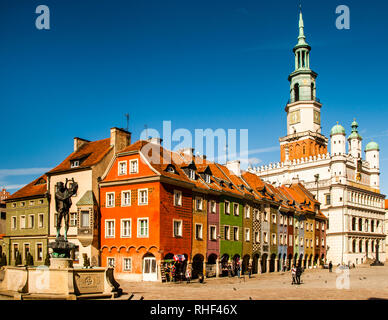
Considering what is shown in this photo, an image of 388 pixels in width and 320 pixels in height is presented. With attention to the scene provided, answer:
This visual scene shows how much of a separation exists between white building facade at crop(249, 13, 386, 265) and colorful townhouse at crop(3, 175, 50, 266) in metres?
47.0

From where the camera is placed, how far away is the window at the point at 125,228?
141 feet

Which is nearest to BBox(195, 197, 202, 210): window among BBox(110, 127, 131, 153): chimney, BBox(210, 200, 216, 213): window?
BBox(210, 200, 216, 213): window

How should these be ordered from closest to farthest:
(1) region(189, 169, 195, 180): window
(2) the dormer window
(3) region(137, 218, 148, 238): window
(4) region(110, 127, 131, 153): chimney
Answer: (3) region(137, 218, 148, 238): window
(1) region(189, 169, 195, 180): window
(4) region(110, 127, 131, 153): chimney
(2) the dormer window

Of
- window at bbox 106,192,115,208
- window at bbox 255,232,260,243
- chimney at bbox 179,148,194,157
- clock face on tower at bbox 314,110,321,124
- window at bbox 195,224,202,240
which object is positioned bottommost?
window at bbox 255,232,260,243

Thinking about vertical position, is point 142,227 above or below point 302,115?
below

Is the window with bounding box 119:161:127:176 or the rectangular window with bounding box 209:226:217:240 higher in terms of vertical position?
the window with bounding box 119:161:127:176

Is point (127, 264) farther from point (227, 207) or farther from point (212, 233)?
point (227, 207)

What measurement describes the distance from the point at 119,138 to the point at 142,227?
11.1 m

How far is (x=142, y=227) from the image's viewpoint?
42.0 metres

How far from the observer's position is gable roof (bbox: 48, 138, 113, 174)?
47.2 m

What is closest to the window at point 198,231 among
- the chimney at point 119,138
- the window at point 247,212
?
the window at point 247,212

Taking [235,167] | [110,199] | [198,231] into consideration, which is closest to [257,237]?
[235,167]

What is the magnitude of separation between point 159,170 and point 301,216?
34.8m

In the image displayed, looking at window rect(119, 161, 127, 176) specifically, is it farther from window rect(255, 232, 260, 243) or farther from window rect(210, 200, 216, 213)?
window rect(255, 232, 260, 243)
